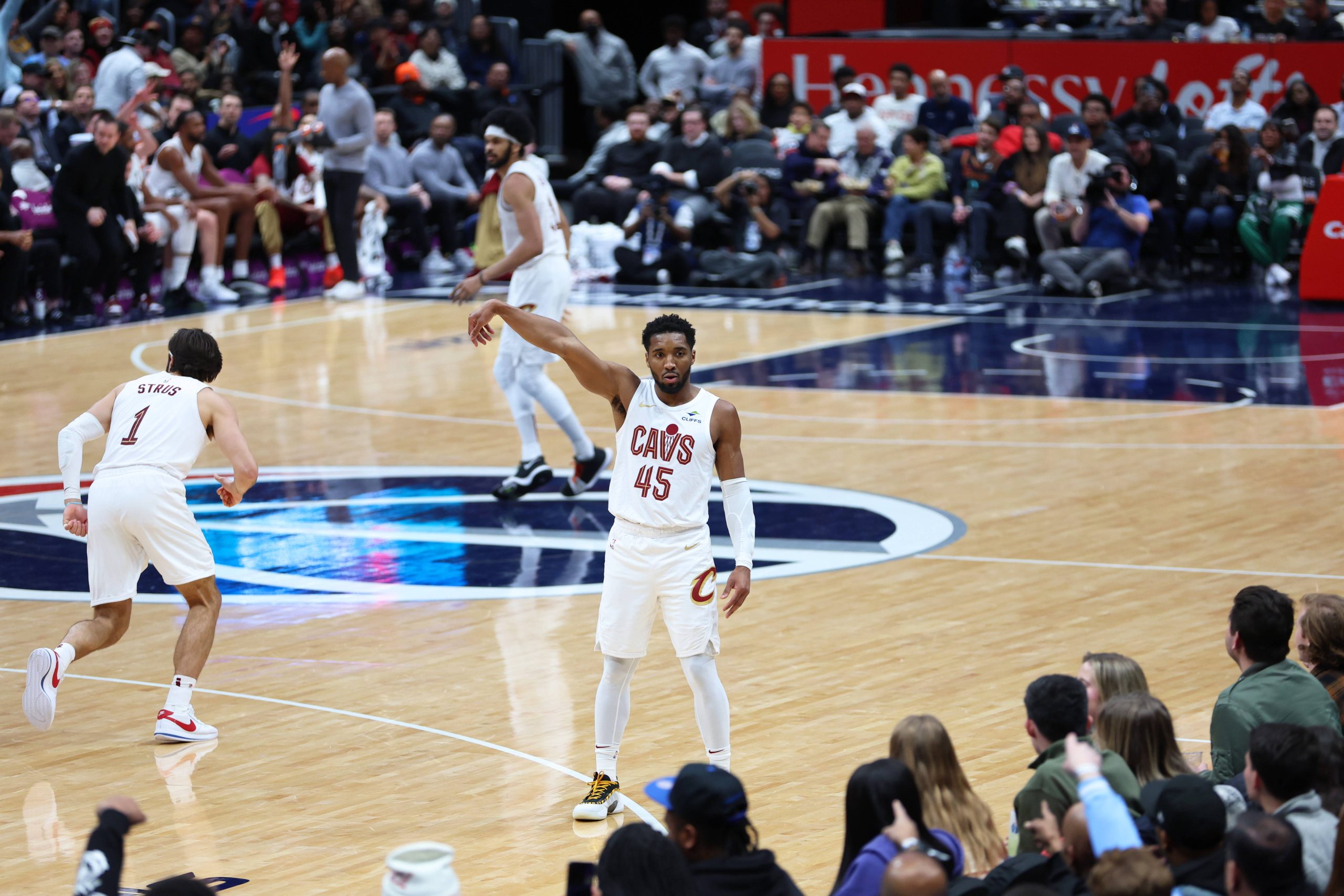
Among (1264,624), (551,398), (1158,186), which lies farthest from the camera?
(1158,186)

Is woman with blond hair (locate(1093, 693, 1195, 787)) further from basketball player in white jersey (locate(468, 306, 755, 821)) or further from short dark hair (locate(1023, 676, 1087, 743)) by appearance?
basketball player in white jersey (locate(468, 306, 755, 821))

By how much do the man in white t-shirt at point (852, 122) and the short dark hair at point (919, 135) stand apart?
2.03ft

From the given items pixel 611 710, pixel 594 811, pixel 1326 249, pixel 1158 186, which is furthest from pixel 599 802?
pixel 1158 186

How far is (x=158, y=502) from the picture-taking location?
293 inches

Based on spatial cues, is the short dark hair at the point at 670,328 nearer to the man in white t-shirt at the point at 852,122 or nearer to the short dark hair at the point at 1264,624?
the short dark hair at the point at 1264,624

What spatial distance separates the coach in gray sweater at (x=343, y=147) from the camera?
68.4ft

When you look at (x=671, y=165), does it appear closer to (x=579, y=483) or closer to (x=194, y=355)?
(x=579, y=483)

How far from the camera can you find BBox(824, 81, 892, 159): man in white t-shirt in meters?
22.0

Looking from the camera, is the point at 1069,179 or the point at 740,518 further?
the point at 1069,179

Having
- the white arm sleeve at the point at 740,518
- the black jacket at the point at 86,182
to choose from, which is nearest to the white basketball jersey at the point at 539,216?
the white arm sleeve at the point at 740,518

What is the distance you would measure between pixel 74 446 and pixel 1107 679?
4.04 meters

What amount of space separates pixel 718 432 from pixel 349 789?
70.5 inches

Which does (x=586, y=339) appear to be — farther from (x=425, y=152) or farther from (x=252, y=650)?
(x=252, y=650)

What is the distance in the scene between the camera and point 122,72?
2208cm
